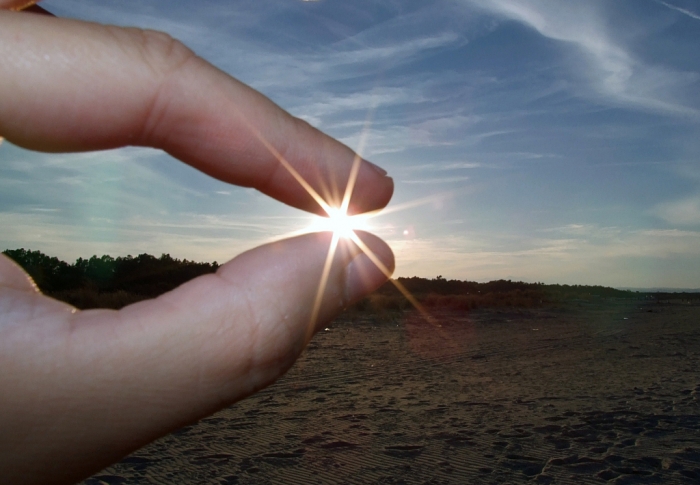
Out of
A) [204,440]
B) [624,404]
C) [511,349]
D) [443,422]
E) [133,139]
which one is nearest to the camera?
[133,139]

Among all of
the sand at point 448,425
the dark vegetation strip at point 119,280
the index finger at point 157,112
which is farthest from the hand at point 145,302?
the dark vegetation strip at point 119,280

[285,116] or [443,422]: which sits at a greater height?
[285,116]

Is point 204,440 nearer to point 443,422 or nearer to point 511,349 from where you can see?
point 443,422

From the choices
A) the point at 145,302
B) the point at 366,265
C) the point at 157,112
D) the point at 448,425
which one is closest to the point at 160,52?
the point at 157,112

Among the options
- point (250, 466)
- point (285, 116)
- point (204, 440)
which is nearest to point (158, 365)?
point (285, 116)

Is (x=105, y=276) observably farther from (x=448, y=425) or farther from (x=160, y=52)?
(x=160, y=52)

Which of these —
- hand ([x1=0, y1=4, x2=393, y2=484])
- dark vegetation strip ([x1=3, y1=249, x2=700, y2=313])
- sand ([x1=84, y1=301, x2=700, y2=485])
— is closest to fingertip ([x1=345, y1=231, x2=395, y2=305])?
hand ([x1=0, y1=4, x2=393, y2=484])
